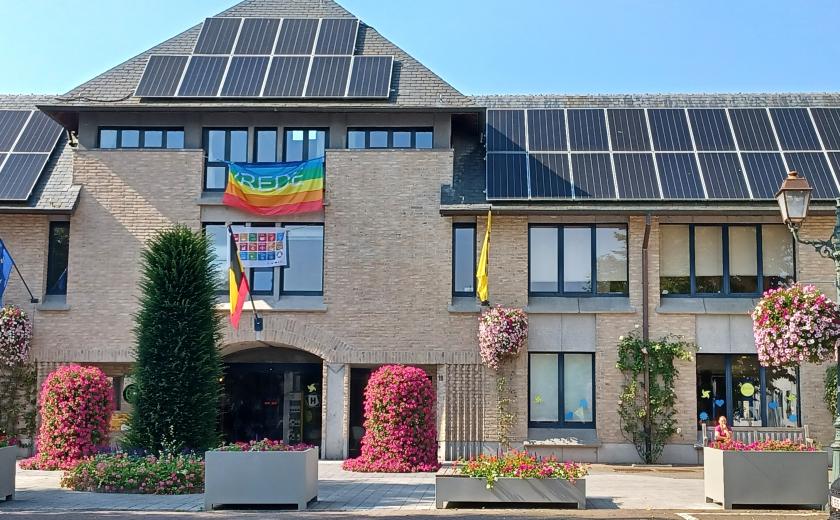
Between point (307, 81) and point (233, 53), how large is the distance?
107 inches

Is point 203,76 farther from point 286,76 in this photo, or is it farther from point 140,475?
point 140,475

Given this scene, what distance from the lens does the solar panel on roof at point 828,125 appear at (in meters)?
26.0

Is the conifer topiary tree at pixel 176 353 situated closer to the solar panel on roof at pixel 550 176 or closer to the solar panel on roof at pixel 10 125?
the solar panel on roof at pixel 550 176

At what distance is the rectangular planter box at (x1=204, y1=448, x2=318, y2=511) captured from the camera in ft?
51.4

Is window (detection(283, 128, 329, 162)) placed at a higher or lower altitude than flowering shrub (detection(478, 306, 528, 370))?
higher

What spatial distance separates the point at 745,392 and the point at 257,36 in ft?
53.7

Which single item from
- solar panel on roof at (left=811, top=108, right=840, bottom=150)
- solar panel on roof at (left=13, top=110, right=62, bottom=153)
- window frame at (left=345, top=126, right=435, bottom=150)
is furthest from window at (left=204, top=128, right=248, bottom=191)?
solar panel on roof at (left=811, top=108, right=840, bottom=150)

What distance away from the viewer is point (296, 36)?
2800 cm

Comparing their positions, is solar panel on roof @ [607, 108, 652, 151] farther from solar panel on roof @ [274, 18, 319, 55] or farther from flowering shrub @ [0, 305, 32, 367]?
flowering shrub @ [0, 305, 32, 367]

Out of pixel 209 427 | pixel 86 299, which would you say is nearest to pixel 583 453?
pixel 209 427

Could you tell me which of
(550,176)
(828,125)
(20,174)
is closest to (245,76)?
(20,174)

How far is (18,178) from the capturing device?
25.6 metres

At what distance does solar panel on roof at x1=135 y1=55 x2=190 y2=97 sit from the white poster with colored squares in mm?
4320

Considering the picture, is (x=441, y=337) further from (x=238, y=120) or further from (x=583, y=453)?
(x=238, y=120)
